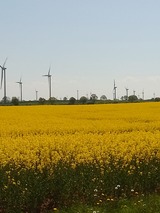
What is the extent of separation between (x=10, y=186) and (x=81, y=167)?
6.20 ft

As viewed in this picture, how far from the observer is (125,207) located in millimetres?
8773

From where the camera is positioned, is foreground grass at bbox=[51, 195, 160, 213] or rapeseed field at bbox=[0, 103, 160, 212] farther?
rapeseed field at bbox=[0, 103, 160, 212]

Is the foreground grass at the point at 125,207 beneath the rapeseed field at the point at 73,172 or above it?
beneath

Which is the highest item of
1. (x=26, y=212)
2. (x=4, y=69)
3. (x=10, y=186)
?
A: (x=4, y=69)

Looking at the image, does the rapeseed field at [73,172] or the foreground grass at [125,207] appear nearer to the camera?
the foreground grass at [125,207]

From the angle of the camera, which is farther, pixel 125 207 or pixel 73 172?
pixel 73 172

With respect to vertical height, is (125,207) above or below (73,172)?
below

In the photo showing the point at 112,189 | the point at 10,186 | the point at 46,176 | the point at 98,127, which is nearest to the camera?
the point at 10,186

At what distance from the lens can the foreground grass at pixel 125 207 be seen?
8.51 m

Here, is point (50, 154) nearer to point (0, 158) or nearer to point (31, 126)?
point (0, 158)

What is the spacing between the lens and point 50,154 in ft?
35.6

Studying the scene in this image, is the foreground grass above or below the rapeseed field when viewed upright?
below

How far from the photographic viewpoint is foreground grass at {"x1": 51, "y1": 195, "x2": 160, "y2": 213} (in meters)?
8.51

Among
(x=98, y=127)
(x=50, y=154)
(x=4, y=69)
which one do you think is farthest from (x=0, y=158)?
(x=4, y=69)
